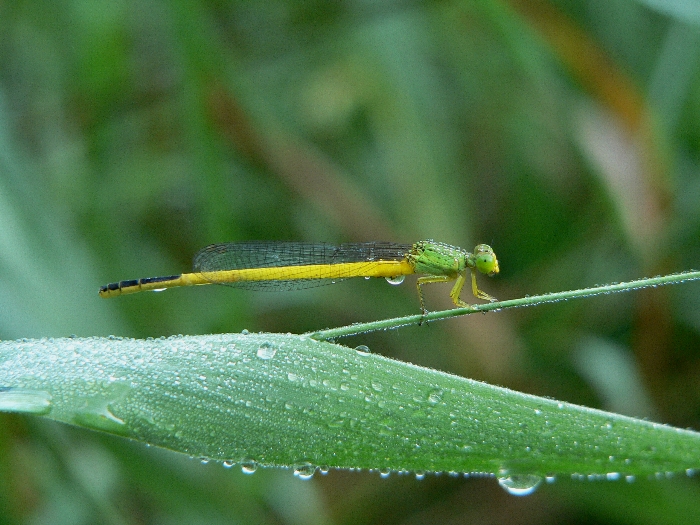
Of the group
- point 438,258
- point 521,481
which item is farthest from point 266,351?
point 438,258

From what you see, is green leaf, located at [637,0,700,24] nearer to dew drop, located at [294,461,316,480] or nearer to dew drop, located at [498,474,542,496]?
dew drop, located at [498,474,542,496]

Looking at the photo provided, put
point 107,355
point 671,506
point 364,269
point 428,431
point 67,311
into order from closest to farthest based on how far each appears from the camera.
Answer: point 428,431
point 107,355
point 671,506
point 67,311
point 364,269

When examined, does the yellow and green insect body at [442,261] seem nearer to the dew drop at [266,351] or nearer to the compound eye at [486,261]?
the compound eye at [486,261]

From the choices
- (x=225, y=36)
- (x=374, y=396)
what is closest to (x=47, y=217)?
(x=225, y=36)

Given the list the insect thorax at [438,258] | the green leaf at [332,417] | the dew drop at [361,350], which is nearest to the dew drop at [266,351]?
→ the green leaf at [332,417]

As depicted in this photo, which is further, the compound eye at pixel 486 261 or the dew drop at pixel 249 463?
the compound eye at pixel 486 261

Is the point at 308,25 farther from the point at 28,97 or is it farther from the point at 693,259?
the point at 693,259

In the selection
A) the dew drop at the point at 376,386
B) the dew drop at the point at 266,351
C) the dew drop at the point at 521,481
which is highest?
the dew drop at the point at 266,351
